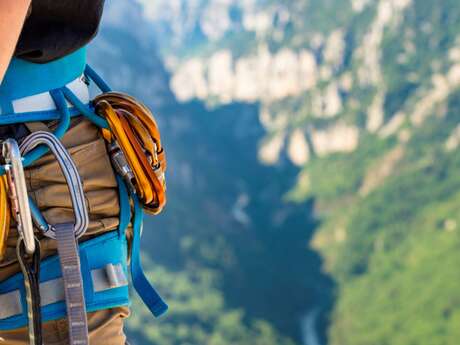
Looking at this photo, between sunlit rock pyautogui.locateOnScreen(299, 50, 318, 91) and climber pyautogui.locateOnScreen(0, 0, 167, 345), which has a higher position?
sunlit rock pyautogui.locateOnScreen(299, 50, 318, 91)

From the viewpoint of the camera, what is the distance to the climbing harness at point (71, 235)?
174 cm

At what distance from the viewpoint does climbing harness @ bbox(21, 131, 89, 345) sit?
5.70 ft

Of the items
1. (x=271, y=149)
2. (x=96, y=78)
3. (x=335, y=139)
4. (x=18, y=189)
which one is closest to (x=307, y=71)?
(x=271, y=149)

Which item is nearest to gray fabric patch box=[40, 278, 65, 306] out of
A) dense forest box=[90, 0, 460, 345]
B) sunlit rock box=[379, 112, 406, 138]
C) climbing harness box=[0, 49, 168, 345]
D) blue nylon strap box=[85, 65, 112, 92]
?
climbing harness box=[0, 49, 168, 345]

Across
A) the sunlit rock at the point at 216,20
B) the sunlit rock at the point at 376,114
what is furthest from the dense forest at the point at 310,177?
the sunlit rock at the point at 216,20

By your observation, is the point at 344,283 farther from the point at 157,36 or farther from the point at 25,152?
the point at 157,36

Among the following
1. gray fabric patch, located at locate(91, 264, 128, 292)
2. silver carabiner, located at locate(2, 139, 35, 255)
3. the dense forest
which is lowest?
gray fabric patch, located at locate(91, 264, 128, 292)

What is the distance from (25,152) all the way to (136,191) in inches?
12.2

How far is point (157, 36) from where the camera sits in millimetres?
195500

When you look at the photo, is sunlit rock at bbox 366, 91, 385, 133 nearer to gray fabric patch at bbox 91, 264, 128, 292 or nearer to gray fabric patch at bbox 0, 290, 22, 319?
gray fabric patch at bbox 91, 264, 128, 292

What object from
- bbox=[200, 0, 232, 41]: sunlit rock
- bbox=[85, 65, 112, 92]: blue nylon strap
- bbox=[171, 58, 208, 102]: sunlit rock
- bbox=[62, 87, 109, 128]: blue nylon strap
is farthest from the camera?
bbox=[200, 0, 232, 41]: sunlit rock

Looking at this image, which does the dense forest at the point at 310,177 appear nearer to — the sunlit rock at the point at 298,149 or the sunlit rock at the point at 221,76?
the sunlit rock at the point at 298,149

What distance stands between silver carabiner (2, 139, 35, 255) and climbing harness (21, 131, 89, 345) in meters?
0.06

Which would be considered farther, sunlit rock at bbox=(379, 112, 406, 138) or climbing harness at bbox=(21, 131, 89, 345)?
sunlit rock at bbox=(379, 112, 406, 138)
